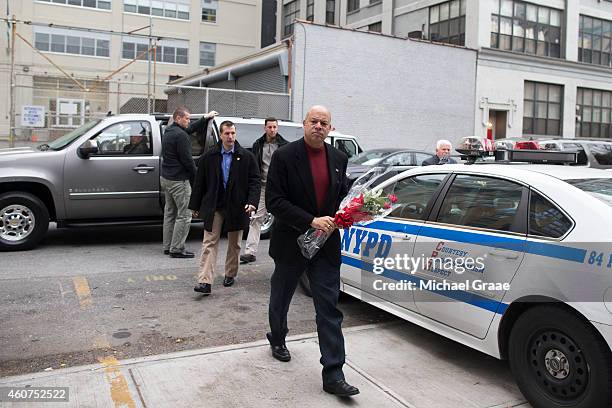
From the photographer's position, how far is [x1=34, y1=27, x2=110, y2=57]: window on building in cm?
3916

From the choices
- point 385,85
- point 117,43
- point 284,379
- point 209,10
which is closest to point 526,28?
point 385,85

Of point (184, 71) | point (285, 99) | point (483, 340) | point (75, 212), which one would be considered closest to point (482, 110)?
point (285, 99)

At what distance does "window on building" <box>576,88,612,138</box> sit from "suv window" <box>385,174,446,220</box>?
1010 inches

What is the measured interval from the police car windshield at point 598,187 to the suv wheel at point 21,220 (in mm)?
6954

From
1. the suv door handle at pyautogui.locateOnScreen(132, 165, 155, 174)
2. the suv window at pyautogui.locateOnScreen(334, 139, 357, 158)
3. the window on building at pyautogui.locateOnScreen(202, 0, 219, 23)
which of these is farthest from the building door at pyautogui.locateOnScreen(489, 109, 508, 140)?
the window on building at pyautogui.locateOnScreen(202, 0, 219, 23)

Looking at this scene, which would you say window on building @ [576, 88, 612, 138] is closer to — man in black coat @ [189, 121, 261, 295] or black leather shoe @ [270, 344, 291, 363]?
man in black coat @ [189, 121, 261, 295]

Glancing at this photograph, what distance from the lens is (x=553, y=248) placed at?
11.1ft

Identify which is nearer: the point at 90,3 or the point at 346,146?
the point at 346,146

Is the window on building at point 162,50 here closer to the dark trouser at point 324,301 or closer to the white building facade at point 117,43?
the white building facade at point 117,43

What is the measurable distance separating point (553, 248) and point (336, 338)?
149cm

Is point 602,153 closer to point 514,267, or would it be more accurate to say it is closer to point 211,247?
point 211,247

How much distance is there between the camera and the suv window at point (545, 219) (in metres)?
3.44

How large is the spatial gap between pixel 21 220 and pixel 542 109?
23928mm

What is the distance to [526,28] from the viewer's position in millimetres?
24969
